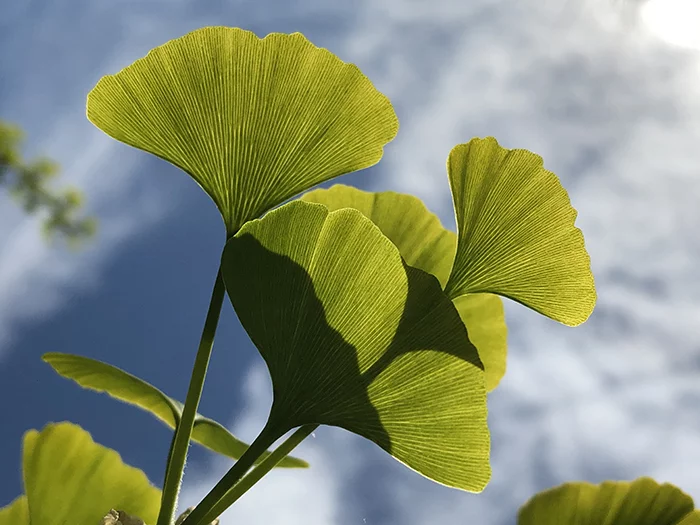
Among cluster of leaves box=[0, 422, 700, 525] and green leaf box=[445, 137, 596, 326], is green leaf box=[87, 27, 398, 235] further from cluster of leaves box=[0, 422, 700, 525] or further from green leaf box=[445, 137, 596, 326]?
cluster of leaves box=[0, 422, 700, 525]

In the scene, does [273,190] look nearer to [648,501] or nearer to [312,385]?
[312,385]

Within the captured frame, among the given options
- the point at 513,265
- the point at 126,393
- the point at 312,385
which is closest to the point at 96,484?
the point at 126,393

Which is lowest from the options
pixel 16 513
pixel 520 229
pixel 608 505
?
pixel 16 513

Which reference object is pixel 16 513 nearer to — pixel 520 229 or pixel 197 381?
pixel 197 381

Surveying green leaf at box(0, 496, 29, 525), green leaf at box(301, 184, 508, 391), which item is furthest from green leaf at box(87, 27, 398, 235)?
green leaf at box(0, 496, 29, 525)

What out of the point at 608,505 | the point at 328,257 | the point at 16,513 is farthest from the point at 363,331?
the point at 16,513
